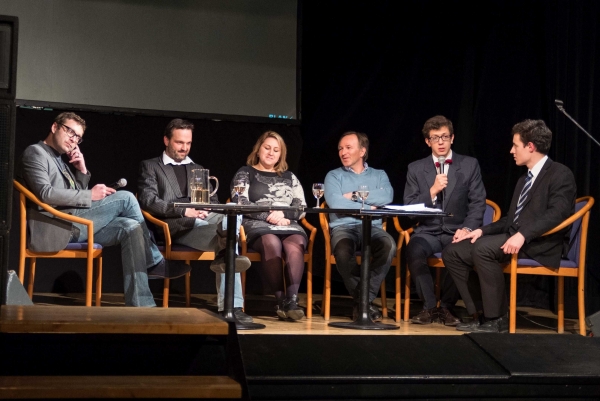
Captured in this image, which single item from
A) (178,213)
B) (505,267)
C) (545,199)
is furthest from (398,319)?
(178,213)

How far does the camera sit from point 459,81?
567 centimetres

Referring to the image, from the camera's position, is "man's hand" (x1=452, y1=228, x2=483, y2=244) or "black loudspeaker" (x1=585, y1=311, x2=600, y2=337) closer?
"black loudspeaker" (x1=585, y1=311, x2=600, y2=337)

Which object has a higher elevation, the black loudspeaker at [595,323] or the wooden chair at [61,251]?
the wooden chair at [61,251]

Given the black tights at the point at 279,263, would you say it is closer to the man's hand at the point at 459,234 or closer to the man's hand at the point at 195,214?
the man's hand at the point at 195,214

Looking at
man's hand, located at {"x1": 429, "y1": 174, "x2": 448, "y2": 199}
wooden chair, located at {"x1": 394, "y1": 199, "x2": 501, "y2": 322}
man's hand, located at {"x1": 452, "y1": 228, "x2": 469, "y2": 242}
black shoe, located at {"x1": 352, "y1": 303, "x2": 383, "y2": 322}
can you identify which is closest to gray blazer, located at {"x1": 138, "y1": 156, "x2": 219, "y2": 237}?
black shoe, located at {"x1": 352, "y1": 303, "x2": 383, "y2": 322}

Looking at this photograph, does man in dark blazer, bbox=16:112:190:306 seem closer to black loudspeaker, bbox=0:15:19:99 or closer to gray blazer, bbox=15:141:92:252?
gray blazer, bbox=15:141:92:252

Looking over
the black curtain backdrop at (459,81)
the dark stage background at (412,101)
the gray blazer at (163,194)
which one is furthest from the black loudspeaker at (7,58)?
the black curtain backdrop at (459,81)

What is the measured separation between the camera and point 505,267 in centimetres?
425

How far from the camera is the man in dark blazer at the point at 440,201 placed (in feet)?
14.9

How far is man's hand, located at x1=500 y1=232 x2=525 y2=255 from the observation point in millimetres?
4117

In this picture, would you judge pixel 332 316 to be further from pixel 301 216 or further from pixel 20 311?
pixel 20 311

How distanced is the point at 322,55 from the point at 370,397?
427 cm

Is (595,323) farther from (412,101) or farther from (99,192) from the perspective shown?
(412,101)

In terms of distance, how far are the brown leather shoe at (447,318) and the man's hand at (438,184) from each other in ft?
2.26
